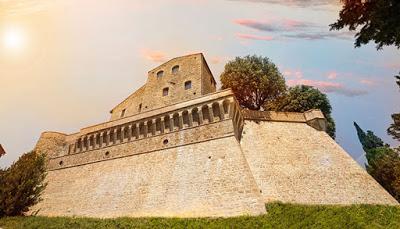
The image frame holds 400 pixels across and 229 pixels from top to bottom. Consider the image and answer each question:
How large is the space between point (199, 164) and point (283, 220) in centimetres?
718

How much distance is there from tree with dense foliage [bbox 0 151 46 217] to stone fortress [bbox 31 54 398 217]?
14.4ft

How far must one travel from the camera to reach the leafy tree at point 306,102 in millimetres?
30422

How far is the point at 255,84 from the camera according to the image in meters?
33.0

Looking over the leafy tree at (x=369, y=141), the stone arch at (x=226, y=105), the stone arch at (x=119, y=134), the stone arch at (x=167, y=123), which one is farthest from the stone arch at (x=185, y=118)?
the leafy tree at (x=369, y=141)

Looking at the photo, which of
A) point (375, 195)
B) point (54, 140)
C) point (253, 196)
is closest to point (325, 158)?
point (375, 195)

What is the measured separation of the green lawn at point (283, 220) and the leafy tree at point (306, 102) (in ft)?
47.8

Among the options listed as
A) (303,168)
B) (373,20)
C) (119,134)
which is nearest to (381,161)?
(303,168)

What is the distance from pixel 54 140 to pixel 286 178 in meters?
25.9

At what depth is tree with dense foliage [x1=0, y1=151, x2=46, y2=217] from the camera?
60.9 ft

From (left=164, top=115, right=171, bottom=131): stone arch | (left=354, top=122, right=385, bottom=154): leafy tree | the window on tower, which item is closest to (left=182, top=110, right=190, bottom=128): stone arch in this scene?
(left=164, top=115, right=171, bottom=131): stone arch

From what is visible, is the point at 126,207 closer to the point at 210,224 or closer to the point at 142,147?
the point at 142,147

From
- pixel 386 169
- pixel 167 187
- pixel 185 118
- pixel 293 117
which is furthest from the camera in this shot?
pixel 386 169

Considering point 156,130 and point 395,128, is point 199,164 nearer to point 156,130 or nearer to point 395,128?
point 156,130

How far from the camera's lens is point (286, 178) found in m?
20.0
